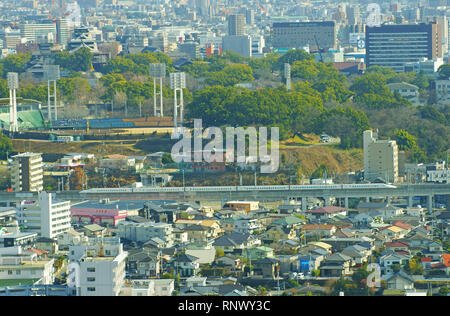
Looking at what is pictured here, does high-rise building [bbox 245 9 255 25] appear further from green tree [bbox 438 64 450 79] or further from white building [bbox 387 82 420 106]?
white building [bbox 387 82 420 106]

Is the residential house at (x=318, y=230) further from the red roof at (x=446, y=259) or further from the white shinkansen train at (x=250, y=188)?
the white shinkansen train at (x=250, y=188)

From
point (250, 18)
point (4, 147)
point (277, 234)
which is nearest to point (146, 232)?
point (277, 234)

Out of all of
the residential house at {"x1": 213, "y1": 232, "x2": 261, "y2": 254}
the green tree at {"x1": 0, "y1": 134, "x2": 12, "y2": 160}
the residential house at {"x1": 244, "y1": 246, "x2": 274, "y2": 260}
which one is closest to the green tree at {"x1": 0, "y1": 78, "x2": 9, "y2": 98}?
the green tree at {"x1": 0, "y1": 134, "x2": 12, "y2": 160}

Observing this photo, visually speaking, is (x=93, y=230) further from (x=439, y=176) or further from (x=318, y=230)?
(x=439, y=176)

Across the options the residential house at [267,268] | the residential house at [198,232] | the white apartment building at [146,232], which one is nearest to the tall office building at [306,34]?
the residential house at [198,232]

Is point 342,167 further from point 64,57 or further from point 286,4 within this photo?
point 286,4

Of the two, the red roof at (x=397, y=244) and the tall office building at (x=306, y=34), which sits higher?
the tall office building at (x=306, y=34)

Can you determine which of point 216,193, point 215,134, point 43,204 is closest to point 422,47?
point 215,134
